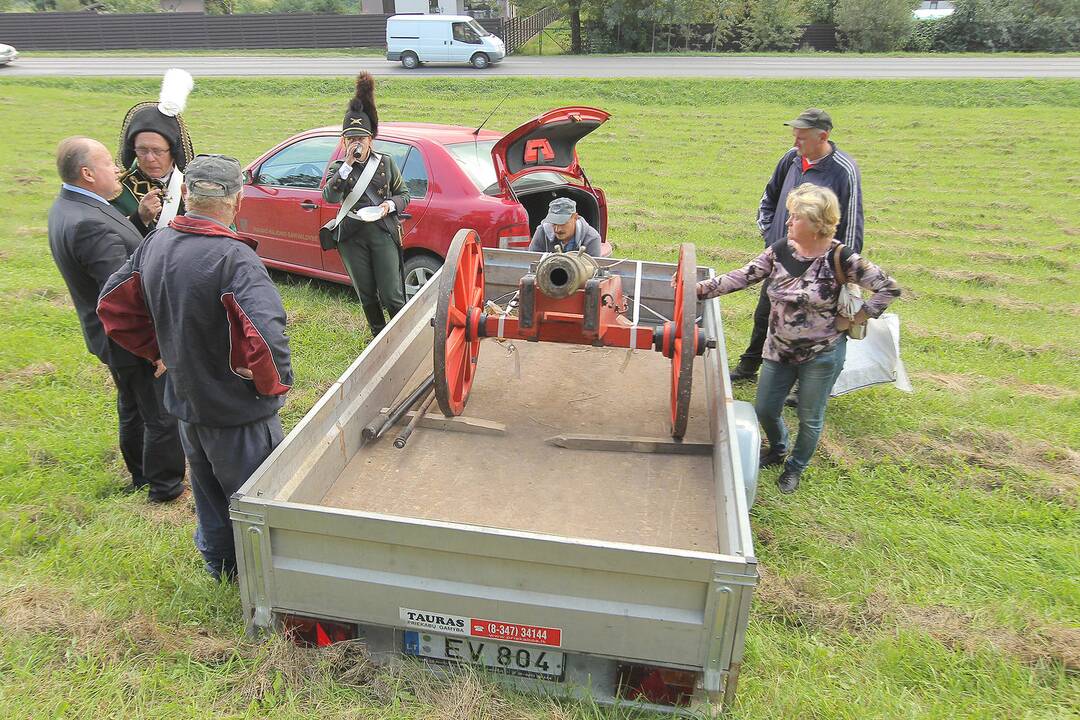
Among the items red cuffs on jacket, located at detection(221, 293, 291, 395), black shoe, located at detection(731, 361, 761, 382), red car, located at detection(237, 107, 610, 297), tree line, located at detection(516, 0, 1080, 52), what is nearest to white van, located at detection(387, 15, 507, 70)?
tree line, located at detection(516, 0, 1080, 52)

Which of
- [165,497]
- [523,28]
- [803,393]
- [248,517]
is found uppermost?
[523,28]

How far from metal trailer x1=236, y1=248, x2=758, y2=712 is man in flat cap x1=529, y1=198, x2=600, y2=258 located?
1944 mm

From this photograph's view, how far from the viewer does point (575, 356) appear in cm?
521

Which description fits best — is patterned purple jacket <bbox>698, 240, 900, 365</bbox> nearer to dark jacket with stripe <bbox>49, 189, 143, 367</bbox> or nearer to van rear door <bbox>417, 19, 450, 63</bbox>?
dark jacket with stripe <bbox>49, 189, 143, 367</bbox>

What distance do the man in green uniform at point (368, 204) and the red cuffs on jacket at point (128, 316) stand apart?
91.2 inches

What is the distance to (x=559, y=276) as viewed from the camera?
12.8 feet

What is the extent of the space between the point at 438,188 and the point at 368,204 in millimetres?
1012

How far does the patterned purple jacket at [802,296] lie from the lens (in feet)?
12.5

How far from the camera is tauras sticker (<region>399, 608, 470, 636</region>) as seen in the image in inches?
103

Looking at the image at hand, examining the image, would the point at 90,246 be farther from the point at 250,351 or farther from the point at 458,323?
the point at 458,323

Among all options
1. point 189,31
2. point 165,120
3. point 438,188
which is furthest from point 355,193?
point 189,31

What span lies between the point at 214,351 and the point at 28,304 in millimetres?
5110

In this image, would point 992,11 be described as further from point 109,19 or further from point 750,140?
point 109,19

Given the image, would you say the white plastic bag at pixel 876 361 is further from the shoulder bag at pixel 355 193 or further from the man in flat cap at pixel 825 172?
the shoulder bag at pixel 355 193
